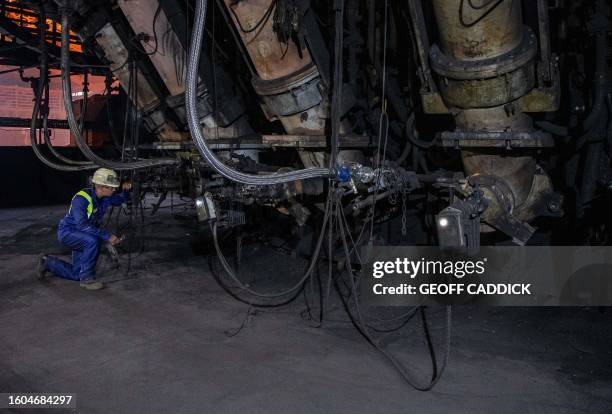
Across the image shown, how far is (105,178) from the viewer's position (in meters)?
5.53

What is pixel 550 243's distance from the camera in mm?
5016

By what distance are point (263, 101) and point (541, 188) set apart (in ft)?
9.34

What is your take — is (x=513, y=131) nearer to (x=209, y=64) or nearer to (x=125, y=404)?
(x=125, y=404)

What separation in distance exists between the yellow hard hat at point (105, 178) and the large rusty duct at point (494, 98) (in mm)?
3483

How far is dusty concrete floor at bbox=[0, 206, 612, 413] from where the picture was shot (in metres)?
2.96

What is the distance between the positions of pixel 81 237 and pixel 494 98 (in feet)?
13.5

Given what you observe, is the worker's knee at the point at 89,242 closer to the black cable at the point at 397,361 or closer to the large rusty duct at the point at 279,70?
the large rusty duct at the point at 279,70

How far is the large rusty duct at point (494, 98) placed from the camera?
355cm

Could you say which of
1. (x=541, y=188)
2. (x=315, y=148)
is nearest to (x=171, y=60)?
(x=315, y=148)

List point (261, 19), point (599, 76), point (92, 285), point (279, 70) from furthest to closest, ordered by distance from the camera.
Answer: point (92, 285) → point (279, 70) → point (261, 19) → point (599, 76)

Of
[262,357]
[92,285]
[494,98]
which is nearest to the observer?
[262,357]

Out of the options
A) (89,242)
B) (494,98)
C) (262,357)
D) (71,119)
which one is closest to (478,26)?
(494,98)

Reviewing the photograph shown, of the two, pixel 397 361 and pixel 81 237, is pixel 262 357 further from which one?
pixel 81 237

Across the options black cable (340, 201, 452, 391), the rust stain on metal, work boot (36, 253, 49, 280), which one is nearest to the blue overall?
work boot (36, 253, 49, 280)
